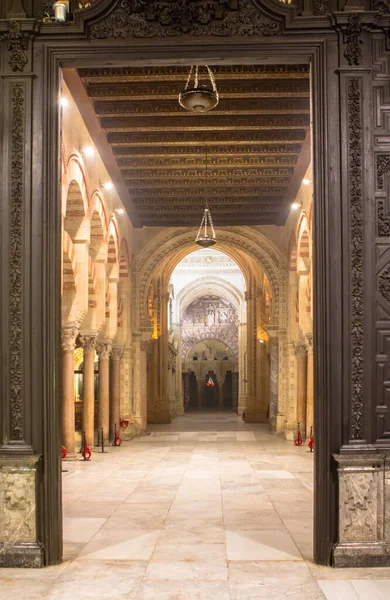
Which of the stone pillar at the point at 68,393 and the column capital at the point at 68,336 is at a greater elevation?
the column capital at the point at 68,336

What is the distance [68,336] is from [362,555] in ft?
28.1

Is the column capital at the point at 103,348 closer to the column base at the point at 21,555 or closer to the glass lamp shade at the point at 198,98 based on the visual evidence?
the glass lamp shade at the point at 198,98

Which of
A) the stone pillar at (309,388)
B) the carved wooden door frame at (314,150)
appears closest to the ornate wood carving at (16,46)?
the carved wooden door frame at (314,150)

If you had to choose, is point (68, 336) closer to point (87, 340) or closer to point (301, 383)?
point (87, 340)

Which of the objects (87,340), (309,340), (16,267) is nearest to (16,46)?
(16,267)

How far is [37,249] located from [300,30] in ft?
8.52

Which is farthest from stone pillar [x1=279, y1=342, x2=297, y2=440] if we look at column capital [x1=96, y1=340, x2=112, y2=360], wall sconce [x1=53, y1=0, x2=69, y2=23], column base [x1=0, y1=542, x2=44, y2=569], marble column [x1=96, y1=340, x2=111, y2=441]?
wall sconce [x1=53, y1=0, x2=69, y2=23]

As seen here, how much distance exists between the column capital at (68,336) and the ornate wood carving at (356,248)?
820cm

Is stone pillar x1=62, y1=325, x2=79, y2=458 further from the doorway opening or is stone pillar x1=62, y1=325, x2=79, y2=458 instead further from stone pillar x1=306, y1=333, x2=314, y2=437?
stone pillar x1=306, y1=333, x2=314, y2=437

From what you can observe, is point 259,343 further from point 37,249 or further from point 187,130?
point 37,249

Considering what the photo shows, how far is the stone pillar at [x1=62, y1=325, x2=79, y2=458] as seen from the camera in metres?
13.0

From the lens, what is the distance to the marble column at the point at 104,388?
16266mm

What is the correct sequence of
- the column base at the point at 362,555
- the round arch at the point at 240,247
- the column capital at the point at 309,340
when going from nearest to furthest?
the column base at the point at 362,555 < the column capital at the point at 309,340 < the round arch at the point at 240,247

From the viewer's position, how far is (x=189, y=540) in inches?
252
